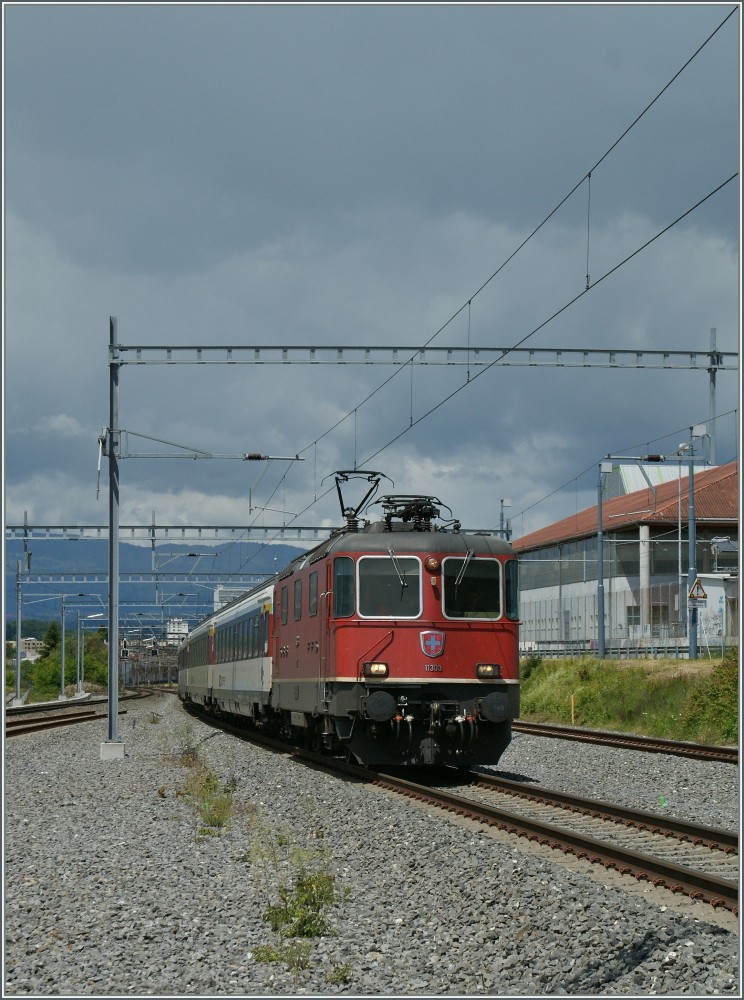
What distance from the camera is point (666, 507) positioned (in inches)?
2178

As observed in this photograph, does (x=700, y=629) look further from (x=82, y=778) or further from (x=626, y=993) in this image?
(x=626, y=993)

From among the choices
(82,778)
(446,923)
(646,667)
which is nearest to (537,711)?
(646,667)

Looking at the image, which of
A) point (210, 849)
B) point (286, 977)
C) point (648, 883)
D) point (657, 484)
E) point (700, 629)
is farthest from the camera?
point (657, 484)

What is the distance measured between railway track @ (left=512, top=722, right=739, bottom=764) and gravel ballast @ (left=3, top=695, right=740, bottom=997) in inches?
182

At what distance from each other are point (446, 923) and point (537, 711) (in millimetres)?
29723

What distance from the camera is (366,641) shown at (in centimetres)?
1585

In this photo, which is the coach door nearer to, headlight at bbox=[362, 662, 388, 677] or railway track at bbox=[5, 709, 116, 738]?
headlight at bbox=[362, 662, 388, 677]

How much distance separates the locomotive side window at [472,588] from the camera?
53.3 ft

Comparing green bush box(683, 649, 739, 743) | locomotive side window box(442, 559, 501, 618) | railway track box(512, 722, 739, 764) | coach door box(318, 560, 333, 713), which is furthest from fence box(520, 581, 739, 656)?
coach door box(318, 560, 333, 713)

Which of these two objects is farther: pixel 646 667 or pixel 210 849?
pixel 646 667

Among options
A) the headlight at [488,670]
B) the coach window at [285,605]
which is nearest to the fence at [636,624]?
the coach window at [285,605]

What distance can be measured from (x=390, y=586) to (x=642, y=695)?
17.0 metres

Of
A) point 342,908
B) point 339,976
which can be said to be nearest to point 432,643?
point 342,908

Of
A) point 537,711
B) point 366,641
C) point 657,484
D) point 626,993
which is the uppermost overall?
point 657,484
